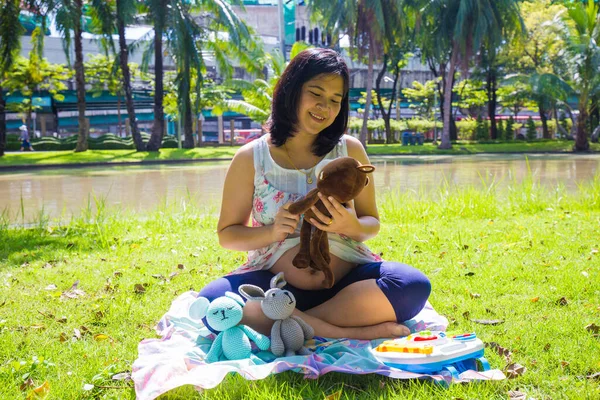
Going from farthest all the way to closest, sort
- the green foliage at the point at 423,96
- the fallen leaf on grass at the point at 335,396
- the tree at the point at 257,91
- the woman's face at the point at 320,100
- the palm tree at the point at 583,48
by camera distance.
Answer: the green foliage at the point at 423,96
the tree at the point at 257,91
the palm tree at the point at 583,48
the woman's face at the point at 320,100
the fallen leaf on grass at the point at 335,396

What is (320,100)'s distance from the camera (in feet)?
8.36

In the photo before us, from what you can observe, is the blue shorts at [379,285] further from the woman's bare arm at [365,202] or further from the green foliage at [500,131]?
the green foliage at [500,131]

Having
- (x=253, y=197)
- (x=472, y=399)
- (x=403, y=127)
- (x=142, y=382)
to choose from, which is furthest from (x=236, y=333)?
(x=403, y=127)

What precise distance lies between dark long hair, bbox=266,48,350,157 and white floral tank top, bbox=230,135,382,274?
7cm

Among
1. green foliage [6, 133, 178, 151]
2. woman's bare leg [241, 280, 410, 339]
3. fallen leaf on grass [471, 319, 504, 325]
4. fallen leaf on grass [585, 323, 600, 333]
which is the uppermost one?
green foliage [6, 133, 178, 151]

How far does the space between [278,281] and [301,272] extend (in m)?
0.12

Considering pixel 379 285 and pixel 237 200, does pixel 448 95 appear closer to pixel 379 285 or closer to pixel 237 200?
pixel 237 200

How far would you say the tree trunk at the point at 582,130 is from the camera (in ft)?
77.9

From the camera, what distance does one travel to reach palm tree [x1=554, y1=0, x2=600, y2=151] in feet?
72.5

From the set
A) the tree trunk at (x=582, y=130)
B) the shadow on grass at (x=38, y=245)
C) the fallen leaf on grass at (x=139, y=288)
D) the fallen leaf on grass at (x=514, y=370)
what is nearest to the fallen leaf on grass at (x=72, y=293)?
the fallen leaf on grass at (x=139, y=288)

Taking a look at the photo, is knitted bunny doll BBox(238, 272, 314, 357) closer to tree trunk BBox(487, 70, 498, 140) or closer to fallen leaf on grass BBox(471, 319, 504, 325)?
fallen leaf on grass BBox(471, 319, 504, 325)

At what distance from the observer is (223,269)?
13.8 feet

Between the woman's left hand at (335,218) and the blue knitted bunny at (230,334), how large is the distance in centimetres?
47

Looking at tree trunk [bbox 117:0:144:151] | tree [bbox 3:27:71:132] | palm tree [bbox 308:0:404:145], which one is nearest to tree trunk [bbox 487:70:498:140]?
palm tree [bbox 308:0:404:145]
